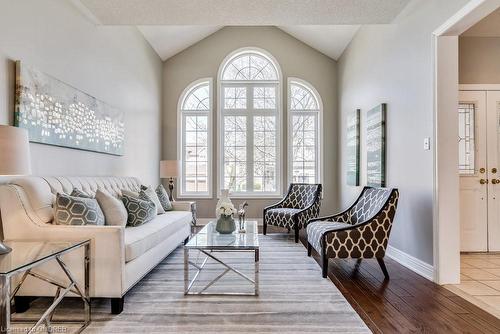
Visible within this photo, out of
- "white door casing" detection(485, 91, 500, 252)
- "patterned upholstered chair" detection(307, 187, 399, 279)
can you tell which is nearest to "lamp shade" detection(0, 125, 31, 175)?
"patterned upholstered chair" detection(307, 187, 399, 279)

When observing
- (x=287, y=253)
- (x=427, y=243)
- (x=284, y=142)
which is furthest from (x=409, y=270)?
(x=284, y=142)

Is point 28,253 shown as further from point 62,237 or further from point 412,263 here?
point 412,263

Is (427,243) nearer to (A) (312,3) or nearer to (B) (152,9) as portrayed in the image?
(A) (312,3)

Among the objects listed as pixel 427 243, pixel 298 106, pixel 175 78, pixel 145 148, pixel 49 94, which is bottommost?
pixel 427 243

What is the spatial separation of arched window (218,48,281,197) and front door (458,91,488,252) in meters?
3.14

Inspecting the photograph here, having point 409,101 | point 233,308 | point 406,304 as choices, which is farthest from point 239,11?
point 406,304

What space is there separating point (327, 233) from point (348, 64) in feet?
11.8

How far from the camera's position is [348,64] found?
561 cm

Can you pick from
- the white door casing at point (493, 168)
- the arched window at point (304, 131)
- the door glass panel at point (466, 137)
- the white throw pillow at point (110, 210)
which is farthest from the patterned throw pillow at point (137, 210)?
the white door casing at point (493, 168)

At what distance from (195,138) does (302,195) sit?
2403mm

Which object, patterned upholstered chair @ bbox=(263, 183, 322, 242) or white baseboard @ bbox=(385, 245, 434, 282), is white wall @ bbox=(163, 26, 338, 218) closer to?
patterned upholstered chair @ bbox=(263, 183, 322, 242)

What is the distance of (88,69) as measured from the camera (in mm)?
3629

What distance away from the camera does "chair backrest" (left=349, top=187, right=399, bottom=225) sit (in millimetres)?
3162

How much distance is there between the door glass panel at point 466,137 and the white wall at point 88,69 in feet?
14.3
